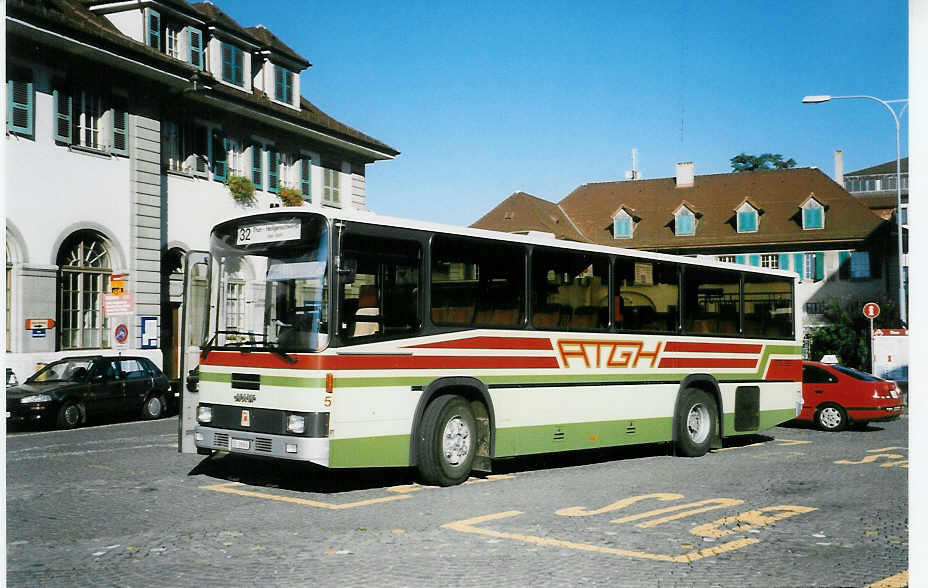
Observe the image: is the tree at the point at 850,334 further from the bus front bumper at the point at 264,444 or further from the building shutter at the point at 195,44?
the bus front bumper at the point at 264,444

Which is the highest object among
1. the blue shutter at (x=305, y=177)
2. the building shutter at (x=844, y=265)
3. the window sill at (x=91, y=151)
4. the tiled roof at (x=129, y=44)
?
the tiled roof at (x=129, y=44)

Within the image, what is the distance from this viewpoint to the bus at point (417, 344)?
10344 millimetres

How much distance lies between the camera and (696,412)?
15.3m

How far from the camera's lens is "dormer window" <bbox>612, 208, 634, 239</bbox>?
61875mm

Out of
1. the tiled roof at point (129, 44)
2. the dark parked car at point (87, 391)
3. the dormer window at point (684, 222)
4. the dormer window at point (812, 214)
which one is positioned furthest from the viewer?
the dormer window at point (684, 222)

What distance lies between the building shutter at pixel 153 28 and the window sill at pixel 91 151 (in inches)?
163

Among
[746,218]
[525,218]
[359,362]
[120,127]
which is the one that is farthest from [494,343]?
[746,218]

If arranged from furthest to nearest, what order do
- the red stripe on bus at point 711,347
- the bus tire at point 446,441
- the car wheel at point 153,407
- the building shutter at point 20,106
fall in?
the building shutter at point 20,106 < the car wheel at point 153,407 < the red stripe on bus at point 711,347 < the bus tire at point 446,441

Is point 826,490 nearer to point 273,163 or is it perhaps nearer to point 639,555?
point 639,555

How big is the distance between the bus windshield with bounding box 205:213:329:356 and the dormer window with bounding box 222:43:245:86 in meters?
21.8

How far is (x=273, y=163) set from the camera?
107 feet

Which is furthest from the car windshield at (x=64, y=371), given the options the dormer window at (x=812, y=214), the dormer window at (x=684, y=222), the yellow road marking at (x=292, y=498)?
the dormer window at (x=684, y=222)

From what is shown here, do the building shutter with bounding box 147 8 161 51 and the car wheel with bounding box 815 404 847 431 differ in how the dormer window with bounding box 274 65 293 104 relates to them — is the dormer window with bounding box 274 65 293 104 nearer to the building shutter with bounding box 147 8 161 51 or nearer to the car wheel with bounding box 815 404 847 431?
the building shutter with bounding box 147 8 161 51

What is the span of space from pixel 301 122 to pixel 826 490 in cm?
2451
